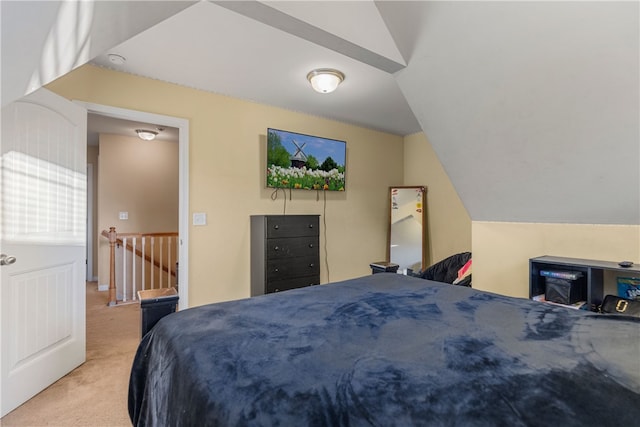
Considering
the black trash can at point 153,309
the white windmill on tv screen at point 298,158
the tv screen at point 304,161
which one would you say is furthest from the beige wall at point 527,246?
the black trash can at point 153,309

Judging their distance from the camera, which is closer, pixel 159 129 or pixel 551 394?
pixel 551 394

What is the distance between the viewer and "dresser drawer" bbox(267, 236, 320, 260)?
3139 millimetres

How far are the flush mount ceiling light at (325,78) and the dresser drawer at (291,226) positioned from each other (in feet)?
4.31

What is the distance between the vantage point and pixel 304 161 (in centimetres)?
375

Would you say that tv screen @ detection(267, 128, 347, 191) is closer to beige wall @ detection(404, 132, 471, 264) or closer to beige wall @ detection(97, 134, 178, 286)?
beige wall @ detection(404, 132, 471, 264)

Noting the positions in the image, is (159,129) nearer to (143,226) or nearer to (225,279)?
(143,226)

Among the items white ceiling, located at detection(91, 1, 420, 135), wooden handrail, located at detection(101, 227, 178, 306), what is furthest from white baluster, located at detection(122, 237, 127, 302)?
white ceiling, located at detection(91, 1, 420, 135)

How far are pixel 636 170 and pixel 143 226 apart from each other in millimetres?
5869

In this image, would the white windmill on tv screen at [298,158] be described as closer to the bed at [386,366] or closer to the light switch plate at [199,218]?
the light switch plate at [199,218]

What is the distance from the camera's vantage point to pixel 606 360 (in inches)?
35.3

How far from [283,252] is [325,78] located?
5.62 feet

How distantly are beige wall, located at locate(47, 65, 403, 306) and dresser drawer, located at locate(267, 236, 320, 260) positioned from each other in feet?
1.34

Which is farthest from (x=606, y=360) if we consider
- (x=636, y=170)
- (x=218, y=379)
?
(x=636, y=170)

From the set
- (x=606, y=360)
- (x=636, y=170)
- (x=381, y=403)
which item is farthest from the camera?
(x=636, y=170)
